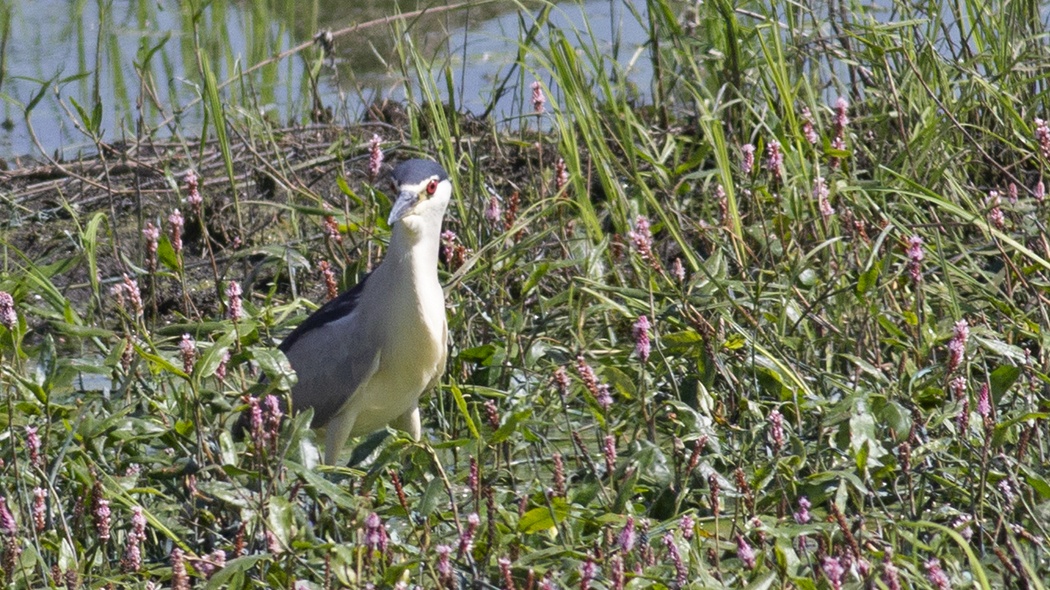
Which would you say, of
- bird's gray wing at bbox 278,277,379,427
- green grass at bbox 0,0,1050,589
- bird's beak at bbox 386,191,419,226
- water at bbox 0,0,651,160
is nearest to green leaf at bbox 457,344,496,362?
green grass at bbox 0,0,1050,589

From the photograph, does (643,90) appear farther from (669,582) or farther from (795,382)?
(669,582)

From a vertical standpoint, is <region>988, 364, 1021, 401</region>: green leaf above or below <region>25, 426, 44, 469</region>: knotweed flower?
below

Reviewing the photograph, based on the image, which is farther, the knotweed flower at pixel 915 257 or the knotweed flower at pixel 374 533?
the knotweed flower at pixel 915 257

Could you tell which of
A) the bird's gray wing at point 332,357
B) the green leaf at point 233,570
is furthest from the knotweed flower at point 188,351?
the bird's gray wing at point 332,357

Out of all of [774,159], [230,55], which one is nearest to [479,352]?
[774,159]

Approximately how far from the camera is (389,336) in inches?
152

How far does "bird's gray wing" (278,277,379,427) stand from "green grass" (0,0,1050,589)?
0.35 feet

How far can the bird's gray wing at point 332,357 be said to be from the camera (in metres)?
3.95

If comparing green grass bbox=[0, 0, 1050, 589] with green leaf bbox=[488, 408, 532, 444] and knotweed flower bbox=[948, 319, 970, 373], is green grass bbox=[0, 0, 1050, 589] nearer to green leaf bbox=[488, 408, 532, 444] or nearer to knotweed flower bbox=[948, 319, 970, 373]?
green leaf bbox=[488, 408, 532, 444]

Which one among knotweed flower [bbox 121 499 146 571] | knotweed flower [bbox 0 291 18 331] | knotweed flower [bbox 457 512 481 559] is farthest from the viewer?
knotweed flower [bbox 0 291 18 331]

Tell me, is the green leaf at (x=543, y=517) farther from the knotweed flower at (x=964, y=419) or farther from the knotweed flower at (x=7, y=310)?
the knotweed flower at (x=7, y=310)

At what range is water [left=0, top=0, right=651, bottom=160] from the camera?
6746mm

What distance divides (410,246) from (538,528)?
1143 millimetres

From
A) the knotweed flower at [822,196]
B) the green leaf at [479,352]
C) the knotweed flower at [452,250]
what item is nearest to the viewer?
the knotweed flower at [822,196]
